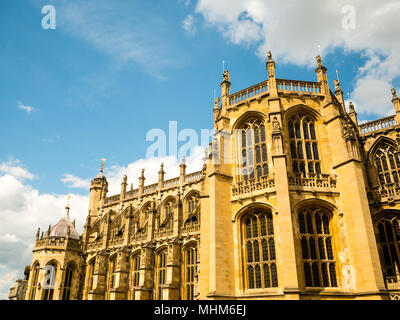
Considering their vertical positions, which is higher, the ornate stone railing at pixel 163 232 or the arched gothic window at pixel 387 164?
the arched gothic window at pixel 387 164

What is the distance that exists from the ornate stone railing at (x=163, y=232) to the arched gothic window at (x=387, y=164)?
18653 mm

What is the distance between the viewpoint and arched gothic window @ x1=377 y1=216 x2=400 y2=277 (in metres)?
18.8

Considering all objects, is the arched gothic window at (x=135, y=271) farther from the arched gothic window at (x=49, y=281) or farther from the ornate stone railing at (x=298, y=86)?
the ornate stone railing at (x=298, y=86)

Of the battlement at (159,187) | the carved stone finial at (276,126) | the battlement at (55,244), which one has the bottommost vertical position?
A: the battlement at (55,244)

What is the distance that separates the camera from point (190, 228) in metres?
29.6

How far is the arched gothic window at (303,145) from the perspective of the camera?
18781 mm

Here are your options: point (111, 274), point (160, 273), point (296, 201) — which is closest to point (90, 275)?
point (111, 274)

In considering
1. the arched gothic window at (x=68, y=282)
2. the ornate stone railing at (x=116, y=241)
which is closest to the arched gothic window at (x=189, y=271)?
the ornate stone railing at (x=116, y=241)

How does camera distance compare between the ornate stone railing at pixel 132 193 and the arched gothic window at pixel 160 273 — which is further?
the ornate stone railing at pixel 132 193

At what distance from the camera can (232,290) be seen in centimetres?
1678

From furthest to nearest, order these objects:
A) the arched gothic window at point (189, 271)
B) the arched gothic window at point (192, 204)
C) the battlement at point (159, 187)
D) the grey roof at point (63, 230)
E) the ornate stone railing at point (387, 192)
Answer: the grey roof at point (63, 230)
the battlement at point (159, 187)
the arched gothic window at point (192, 204)
the arched gothic window at point (189, 271)
the ornate stone railing at point (387, 192)

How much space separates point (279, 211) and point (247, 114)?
7.24 m

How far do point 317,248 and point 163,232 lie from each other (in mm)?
18207
